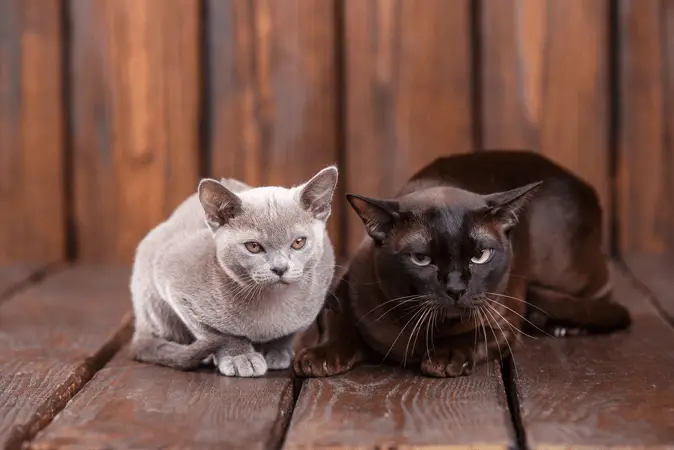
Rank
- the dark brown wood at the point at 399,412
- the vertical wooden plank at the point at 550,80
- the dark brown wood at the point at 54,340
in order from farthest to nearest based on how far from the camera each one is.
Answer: the vertical wooden plank at the point at 550,80 < the dark brown wood at the point at 54,340 < the dark brown wood at the point at 399,412

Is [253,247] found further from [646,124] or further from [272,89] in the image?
[646,124]

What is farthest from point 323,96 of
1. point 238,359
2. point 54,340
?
point 238,359

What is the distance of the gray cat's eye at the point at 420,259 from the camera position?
6.12 feet

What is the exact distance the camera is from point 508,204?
1.92 m

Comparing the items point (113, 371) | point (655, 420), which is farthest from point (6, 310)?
point (655, 420)

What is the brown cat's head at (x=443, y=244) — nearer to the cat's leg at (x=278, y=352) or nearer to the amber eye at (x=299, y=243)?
the amber eye at (x=299, y=243)

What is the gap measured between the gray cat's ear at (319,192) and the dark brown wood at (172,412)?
30cm

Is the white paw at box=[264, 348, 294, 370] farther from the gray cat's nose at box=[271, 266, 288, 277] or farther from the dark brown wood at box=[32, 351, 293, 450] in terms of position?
the gray cat's nose at box=[271, 266, 288, 277]

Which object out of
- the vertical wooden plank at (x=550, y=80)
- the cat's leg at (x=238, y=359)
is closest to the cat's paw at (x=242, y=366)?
the cat's leg at (x=238, y=359)

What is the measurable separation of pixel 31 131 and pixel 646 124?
5.58ft

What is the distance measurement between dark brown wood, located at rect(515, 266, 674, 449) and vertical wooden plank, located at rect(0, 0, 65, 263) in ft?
4.92

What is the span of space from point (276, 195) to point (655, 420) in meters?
0.76

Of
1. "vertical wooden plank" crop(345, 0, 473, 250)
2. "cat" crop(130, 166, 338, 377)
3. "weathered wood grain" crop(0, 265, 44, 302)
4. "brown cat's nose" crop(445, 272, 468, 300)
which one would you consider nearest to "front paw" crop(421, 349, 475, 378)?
"brown cat's nose" crop(445, 272, 468, 300)

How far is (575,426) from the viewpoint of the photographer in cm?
156
